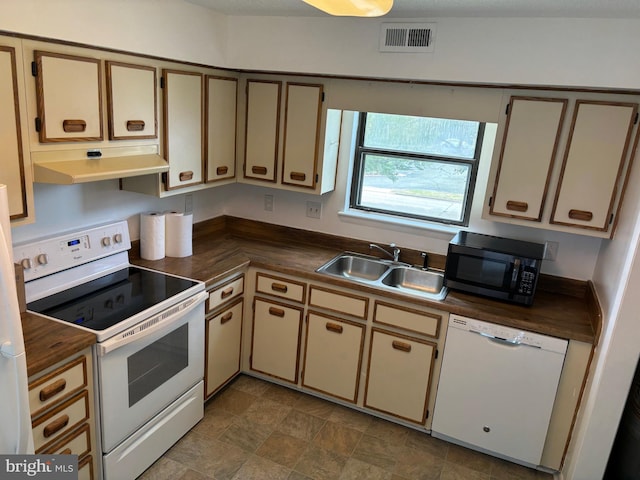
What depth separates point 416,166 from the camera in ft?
10.6

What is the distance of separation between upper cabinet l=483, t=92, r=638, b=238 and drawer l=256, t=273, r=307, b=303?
1.23 m

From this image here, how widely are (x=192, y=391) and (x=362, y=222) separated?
1529 mm

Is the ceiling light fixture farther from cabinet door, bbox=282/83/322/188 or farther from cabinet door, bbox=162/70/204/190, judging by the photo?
cabinet door, bbox=282/83/322/188

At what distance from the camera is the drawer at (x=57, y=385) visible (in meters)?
1.82

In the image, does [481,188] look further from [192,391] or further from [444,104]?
[192,391]

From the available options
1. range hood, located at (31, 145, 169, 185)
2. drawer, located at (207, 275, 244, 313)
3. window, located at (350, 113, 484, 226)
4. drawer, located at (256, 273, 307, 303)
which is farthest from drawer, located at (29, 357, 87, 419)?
window, located at (350, 113, 484, 226)

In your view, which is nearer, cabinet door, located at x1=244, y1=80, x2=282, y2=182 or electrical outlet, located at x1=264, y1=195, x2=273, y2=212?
cabinet door, located at x1=244, y1=80, x2=282, y2=182

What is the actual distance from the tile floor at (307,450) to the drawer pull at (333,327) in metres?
0.54

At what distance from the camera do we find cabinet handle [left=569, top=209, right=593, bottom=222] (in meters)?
2.54

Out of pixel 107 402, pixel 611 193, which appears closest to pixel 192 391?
pixel 107 402

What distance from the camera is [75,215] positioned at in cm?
256

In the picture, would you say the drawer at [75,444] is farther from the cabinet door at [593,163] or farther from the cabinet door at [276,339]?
the cabinet door at [593,163]

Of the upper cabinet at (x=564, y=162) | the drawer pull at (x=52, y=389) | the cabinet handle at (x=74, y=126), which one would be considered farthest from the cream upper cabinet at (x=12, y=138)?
the upper cabinet at (x=564, y=162)

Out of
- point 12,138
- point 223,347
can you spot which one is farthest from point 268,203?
point 12,138
